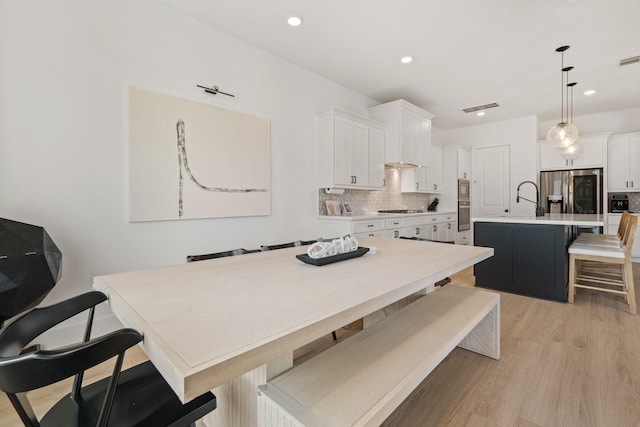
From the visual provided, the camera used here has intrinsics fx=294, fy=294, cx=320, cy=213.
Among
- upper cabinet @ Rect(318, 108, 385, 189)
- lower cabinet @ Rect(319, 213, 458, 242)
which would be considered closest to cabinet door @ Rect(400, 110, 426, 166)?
upper cabinet @ Rect(318, 108, 385, 189)

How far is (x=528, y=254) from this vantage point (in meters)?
3.34

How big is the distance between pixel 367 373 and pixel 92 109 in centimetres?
263

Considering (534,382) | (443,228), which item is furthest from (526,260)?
(443,228)

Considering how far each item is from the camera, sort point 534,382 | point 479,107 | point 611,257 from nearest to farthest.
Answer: point 534,382
point 611,257
point 479,107

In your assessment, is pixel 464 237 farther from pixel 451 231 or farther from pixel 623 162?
pixel 623 162

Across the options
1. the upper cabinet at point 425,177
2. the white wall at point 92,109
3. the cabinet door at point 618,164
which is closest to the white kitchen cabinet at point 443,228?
the upper cabinet at point 425,177

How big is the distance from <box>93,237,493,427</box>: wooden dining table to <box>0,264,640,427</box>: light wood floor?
772 millimetres

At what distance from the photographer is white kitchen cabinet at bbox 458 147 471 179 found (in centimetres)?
596

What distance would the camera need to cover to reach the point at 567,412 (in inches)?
60.6

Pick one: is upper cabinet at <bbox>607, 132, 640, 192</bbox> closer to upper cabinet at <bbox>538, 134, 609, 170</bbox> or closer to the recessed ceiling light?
→ upper cabinet at <bbox>538, 134, 609, 170</bbox>

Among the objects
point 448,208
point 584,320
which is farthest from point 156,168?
point 448,208

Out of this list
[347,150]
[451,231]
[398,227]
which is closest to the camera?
[347,150]

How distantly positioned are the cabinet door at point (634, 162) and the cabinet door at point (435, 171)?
3.03 meters

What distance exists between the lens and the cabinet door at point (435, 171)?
567 centimetres
